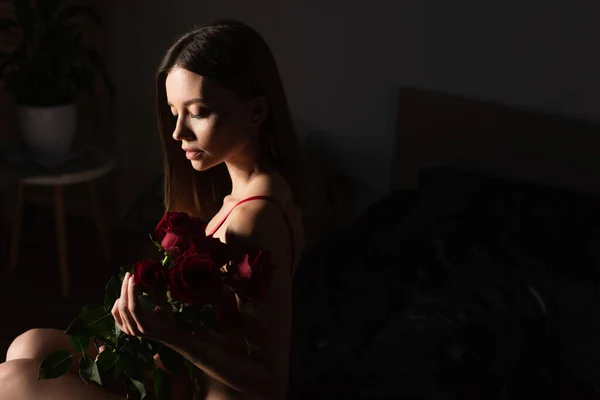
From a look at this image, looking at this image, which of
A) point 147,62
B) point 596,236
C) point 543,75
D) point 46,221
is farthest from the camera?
point 46,221

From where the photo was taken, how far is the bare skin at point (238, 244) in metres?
1.06

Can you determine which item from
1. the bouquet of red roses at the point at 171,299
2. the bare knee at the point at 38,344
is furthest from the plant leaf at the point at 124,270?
the bare knee at the point at 38,344

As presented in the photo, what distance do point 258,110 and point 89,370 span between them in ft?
1.40

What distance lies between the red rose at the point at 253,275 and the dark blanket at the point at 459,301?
0.83 m

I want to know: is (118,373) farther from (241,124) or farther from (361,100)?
(361,100)

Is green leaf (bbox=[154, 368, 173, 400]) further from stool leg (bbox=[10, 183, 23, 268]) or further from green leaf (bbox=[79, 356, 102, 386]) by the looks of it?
stool leg (bbox=[10, 183, 23, 268])

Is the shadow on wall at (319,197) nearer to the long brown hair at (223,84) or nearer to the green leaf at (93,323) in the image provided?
the long brown hair at (223,84)

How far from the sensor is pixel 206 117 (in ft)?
3.65

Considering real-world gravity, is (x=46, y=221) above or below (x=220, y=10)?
below

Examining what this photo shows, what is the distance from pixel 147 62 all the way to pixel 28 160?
2.42ft

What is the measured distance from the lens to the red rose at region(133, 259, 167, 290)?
102 centimetres

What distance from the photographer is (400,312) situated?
6.88 feet

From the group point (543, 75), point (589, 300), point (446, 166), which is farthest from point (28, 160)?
point (589, 300)

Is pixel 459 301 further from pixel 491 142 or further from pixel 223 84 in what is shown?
pixel 223 84
